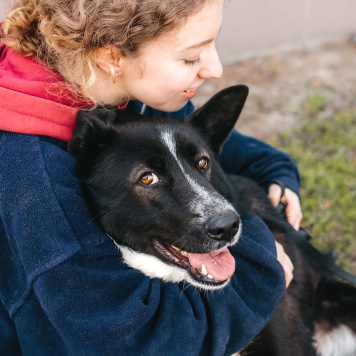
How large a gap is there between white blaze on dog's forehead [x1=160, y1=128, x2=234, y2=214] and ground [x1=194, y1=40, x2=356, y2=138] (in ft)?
7.95

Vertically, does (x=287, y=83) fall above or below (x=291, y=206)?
below

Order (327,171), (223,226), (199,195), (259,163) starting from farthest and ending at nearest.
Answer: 1. (327,171)
2. (259,163)
3. (199,195)
4. (223,226)

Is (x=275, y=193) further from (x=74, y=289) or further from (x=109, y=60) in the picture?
(x=74, y=289)

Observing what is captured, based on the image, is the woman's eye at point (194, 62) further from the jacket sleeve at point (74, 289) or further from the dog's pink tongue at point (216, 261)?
the dog's pink tongue at point (216, 261)

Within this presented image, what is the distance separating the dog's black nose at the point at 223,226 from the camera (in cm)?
191

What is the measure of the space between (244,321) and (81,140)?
87 cm

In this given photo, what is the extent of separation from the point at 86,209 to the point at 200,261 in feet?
1.48

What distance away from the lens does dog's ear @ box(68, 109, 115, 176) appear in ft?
6.54

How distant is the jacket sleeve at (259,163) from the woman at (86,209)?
1.93ft

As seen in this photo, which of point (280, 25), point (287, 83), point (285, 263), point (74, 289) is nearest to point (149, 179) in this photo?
point (74, 289)

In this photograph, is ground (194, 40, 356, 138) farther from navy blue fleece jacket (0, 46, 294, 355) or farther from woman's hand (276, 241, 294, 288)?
navy blue fleece jacket (0, 46, 294, 355)

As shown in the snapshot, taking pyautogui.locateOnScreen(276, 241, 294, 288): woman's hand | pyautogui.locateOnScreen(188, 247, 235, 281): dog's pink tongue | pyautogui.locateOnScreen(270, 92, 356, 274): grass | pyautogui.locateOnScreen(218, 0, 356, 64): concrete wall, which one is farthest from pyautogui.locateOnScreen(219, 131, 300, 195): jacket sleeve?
pyautogui.locateOnScreen(218, 0, 356, 64): concrete wall

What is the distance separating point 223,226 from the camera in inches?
75.1

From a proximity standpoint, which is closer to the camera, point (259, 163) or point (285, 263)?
point (285, 263)
